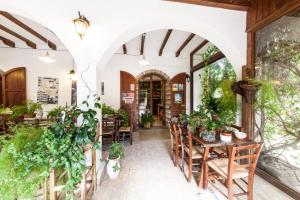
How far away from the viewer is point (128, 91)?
627cm

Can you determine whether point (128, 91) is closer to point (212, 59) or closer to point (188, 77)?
point (188, 77)

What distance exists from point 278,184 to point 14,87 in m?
7.43

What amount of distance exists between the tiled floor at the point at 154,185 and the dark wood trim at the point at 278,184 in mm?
63

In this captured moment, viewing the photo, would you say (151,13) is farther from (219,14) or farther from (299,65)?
(299,65)

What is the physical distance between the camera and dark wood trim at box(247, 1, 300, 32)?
7.37 feet

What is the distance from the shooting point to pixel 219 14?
3.00 m

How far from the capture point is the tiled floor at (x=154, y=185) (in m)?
2.27

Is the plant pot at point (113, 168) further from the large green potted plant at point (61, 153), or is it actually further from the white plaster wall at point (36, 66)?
the white plaster wall at point (36, 66)

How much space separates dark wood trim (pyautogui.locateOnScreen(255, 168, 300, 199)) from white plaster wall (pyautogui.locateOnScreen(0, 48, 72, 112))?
5.82 meters

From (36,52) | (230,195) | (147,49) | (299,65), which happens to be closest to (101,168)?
(230,195)

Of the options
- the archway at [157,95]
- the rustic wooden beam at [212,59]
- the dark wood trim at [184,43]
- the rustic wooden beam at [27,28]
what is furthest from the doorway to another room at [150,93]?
the rustic wooden beam at [27,28]

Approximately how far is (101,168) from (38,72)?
4.72 meters

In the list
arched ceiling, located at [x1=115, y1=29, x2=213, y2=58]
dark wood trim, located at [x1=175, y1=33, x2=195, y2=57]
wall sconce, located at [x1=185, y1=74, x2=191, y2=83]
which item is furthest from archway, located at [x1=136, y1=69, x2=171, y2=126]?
dark wood trim, located at [x1=175, y1=33, x2=195, y2=57]

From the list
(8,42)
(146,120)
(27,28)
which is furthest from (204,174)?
(8,42)
